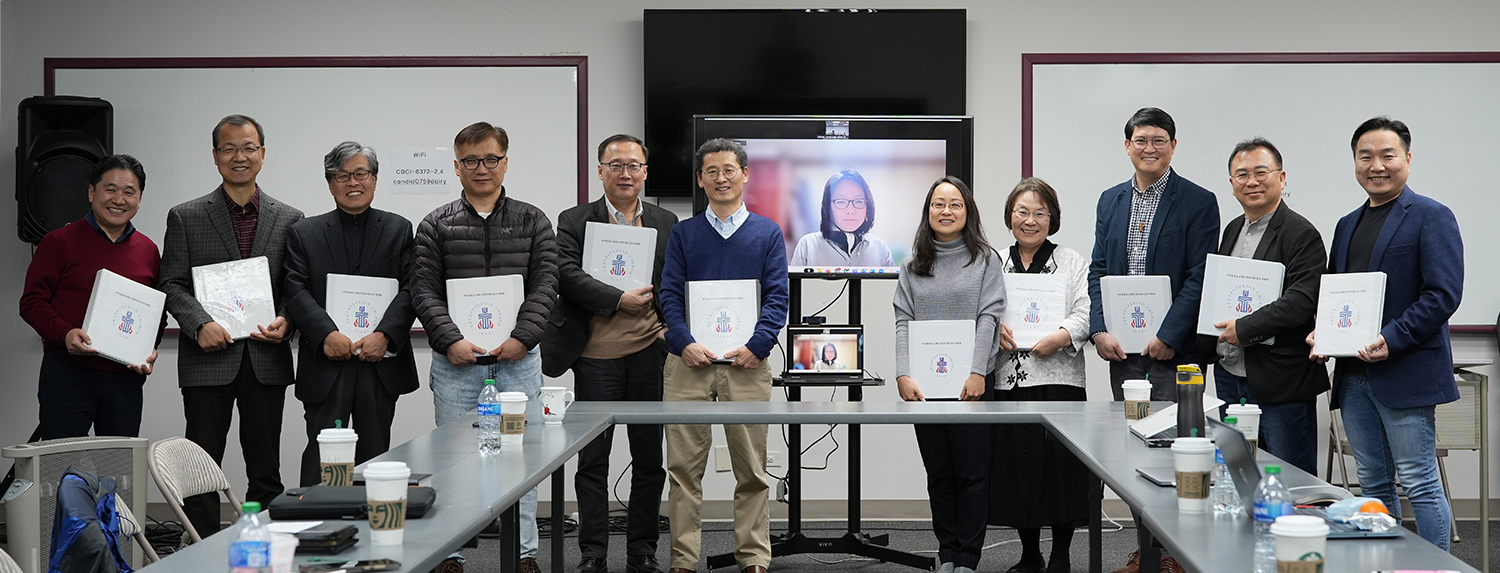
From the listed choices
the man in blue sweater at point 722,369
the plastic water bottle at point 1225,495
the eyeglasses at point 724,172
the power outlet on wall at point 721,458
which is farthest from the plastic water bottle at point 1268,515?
the power outlet on wall at point 721,458

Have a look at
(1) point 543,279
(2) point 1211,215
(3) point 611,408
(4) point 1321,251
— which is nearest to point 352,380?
(1) point 543,279

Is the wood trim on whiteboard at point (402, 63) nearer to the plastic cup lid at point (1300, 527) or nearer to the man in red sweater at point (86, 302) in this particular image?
the man in red sweater at point (86, 302)

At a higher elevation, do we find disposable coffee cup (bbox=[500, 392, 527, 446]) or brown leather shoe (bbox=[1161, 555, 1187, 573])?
disposable coffee cup (bbox=[500, 392, 527, 446])

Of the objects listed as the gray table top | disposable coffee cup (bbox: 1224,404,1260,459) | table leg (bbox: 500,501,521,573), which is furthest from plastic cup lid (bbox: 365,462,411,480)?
disposable coffee cup (bbox: 1224,404,1260,459)

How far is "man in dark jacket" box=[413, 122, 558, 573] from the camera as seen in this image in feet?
13.2

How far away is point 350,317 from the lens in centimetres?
404

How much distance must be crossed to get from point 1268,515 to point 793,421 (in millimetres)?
1649

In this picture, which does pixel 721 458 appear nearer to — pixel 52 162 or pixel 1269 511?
pixel 52 162

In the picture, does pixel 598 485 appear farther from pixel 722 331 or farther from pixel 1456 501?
pixel 1456 501

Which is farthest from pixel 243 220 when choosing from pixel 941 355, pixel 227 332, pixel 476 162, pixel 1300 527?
pixel 1300 527

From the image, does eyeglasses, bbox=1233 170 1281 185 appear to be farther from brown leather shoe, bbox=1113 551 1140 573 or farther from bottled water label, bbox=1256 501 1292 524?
bottled water label, bbox=1256 501 1292 524

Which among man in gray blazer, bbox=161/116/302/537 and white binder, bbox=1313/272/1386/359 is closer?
white binder, bbox=1313/272/1386/359

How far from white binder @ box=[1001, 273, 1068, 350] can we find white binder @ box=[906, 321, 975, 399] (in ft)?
0.74

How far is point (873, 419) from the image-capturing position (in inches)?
130
